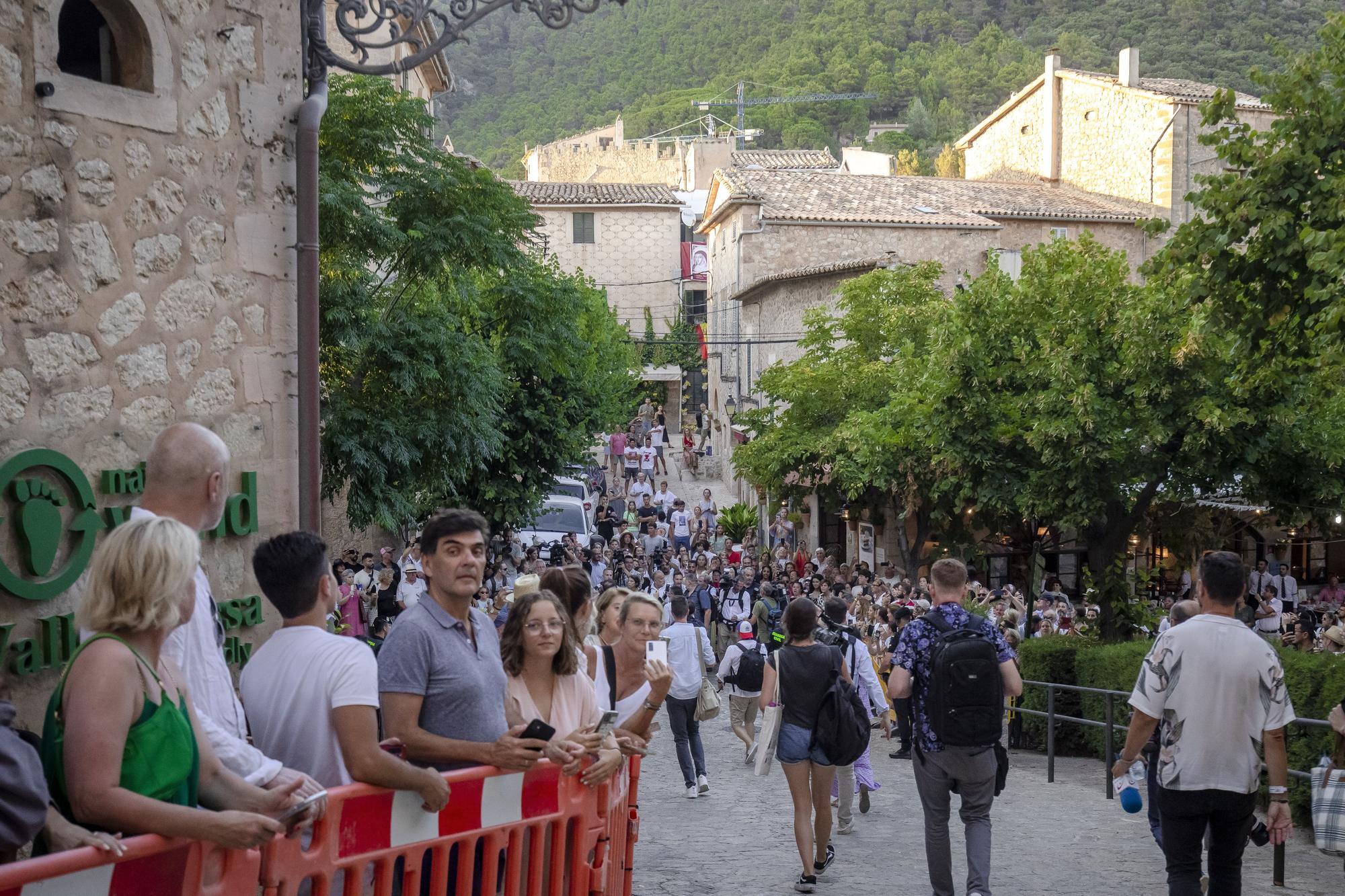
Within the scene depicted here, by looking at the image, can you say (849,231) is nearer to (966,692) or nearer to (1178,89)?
(1178,89)

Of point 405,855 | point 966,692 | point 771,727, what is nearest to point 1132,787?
point 966,692

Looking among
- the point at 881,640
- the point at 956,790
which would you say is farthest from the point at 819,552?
the point at 956,790

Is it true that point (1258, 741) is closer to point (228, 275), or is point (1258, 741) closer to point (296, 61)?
point (228, 275)

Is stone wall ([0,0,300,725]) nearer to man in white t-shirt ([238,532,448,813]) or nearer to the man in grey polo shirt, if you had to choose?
man in white t-shirt ([238,532,448,813])

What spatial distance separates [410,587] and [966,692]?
12.6 meters

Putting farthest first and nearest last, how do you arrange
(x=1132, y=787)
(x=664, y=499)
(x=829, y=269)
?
(x=829, y=269) → (x=664, y=499) → (x=1132, y=787)

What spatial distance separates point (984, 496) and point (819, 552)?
7.57m

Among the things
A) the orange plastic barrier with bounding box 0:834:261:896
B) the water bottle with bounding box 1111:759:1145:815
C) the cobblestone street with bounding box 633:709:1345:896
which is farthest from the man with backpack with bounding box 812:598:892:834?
the orange plastic barrier with bounding box 0:834:261:896

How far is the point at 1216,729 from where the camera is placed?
16.2ft

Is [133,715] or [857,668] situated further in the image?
[857,668]

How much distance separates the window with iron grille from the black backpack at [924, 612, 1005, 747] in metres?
57.2


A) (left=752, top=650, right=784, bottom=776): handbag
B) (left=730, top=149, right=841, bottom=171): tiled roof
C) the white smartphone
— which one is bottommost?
(left=752, top=650, right=784, bottom=776): handbag

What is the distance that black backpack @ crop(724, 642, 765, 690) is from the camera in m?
11.3

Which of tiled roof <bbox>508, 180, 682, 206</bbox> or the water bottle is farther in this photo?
tiled roof <bbox>508, 180, 682, 206</bbox>
